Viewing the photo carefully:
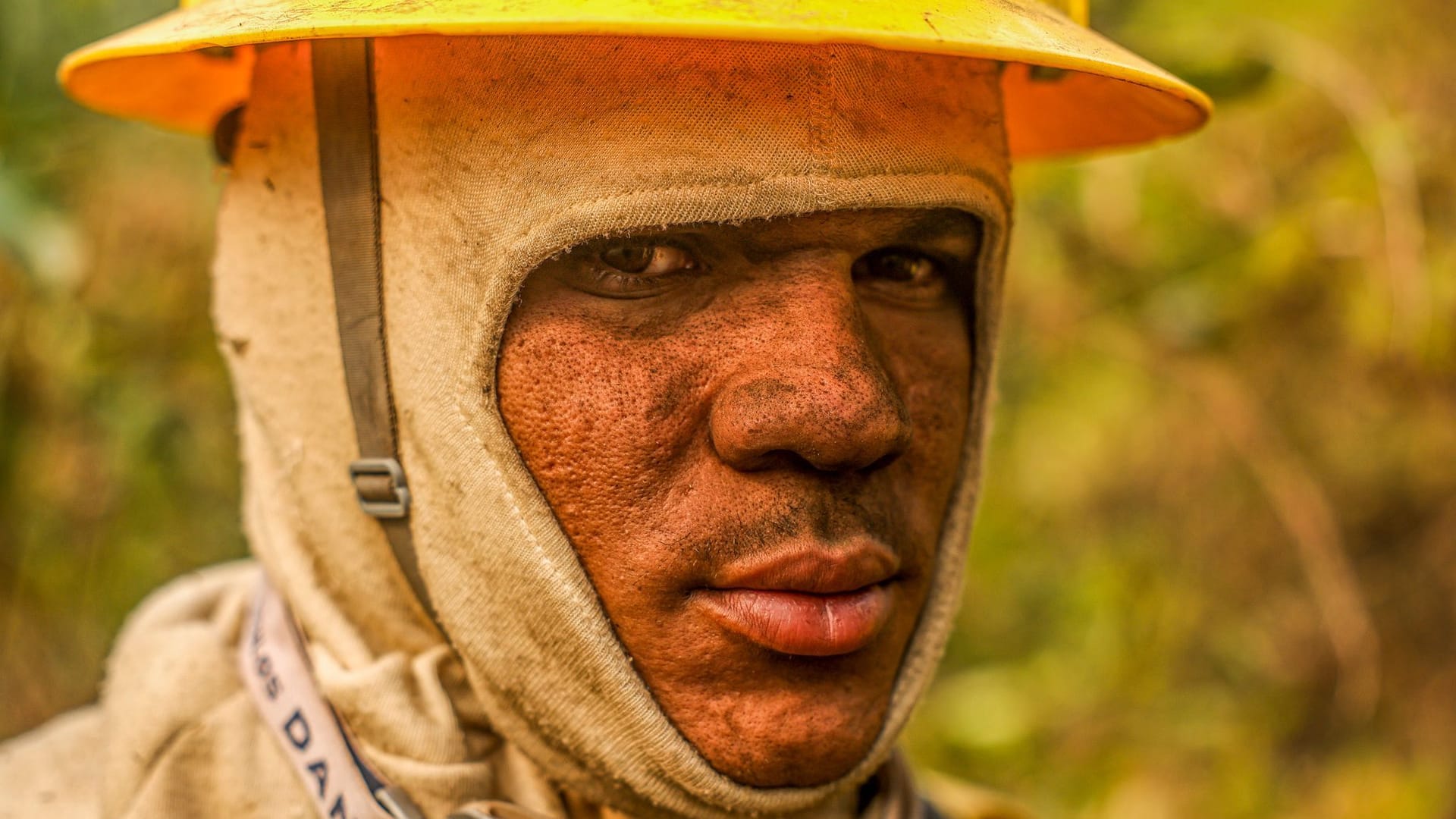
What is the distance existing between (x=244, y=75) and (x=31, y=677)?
2.01 metres

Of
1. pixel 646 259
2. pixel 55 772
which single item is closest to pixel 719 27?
pixel 646 259

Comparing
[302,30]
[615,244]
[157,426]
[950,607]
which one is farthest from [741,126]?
[157,426]

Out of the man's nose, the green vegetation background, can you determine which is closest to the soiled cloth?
the man's nose

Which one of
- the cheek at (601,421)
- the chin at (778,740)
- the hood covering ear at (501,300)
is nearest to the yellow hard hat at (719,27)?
the hood covering ear at (501,300)

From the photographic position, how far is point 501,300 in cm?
133

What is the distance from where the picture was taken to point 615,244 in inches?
51.9

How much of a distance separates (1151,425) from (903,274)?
3.14 m

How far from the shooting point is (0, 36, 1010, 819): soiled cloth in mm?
1300

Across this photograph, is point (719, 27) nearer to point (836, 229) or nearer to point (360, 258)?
point (836, 229)

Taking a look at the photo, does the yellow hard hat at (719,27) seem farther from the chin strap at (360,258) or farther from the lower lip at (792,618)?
the lower lip at (792,618)

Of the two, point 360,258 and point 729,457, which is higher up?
point 360,258

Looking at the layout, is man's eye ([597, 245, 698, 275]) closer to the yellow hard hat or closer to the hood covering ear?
the hood covering ear

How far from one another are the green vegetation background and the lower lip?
1505 millimetres

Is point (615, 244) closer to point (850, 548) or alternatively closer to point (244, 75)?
point (850, 548)
